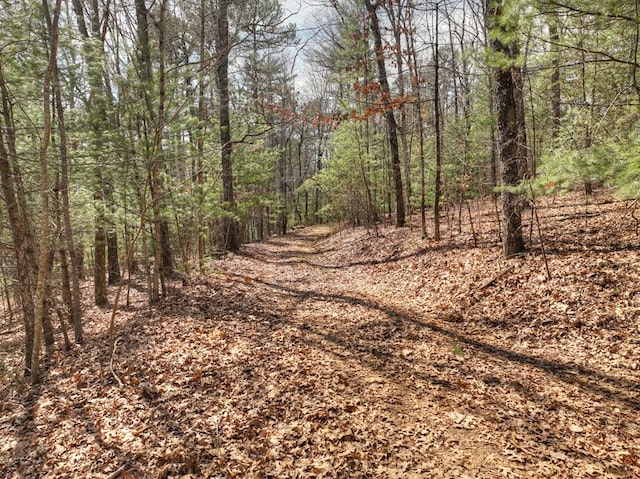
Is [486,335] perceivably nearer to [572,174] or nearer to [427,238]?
[572,174]

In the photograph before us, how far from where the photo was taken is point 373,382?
168 inches

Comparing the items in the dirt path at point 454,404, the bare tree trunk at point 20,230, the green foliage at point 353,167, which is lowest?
the dirt path at point 454,404

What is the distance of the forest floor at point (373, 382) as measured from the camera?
3.15 m

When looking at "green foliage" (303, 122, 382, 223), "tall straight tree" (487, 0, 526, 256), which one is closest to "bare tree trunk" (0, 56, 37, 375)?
"tall straight tree" (487, 0, 526, 256)

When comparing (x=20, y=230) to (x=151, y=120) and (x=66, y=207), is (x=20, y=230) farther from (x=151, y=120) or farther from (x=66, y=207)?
(x=151, y=120)

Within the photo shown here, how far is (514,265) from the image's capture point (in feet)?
22.3

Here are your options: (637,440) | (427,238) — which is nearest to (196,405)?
(637,440)

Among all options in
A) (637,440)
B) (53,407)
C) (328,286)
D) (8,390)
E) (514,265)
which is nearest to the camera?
(637,440)

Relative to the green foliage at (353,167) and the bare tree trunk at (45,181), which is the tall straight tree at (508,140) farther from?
the green foliage at (353,167)

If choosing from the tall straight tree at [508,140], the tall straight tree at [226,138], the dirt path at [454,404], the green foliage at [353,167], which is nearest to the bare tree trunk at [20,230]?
the dirt path at [454,404]

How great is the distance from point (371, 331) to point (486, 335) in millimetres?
1831

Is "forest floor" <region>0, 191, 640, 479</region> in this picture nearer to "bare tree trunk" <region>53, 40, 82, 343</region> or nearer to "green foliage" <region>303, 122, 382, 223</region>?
"bare tree trunk" <region>53, 40, 82, 343</region>

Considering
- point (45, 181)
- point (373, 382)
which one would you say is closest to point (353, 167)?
point (373, 382)

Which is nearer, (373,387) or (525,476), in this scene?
(525,476)
